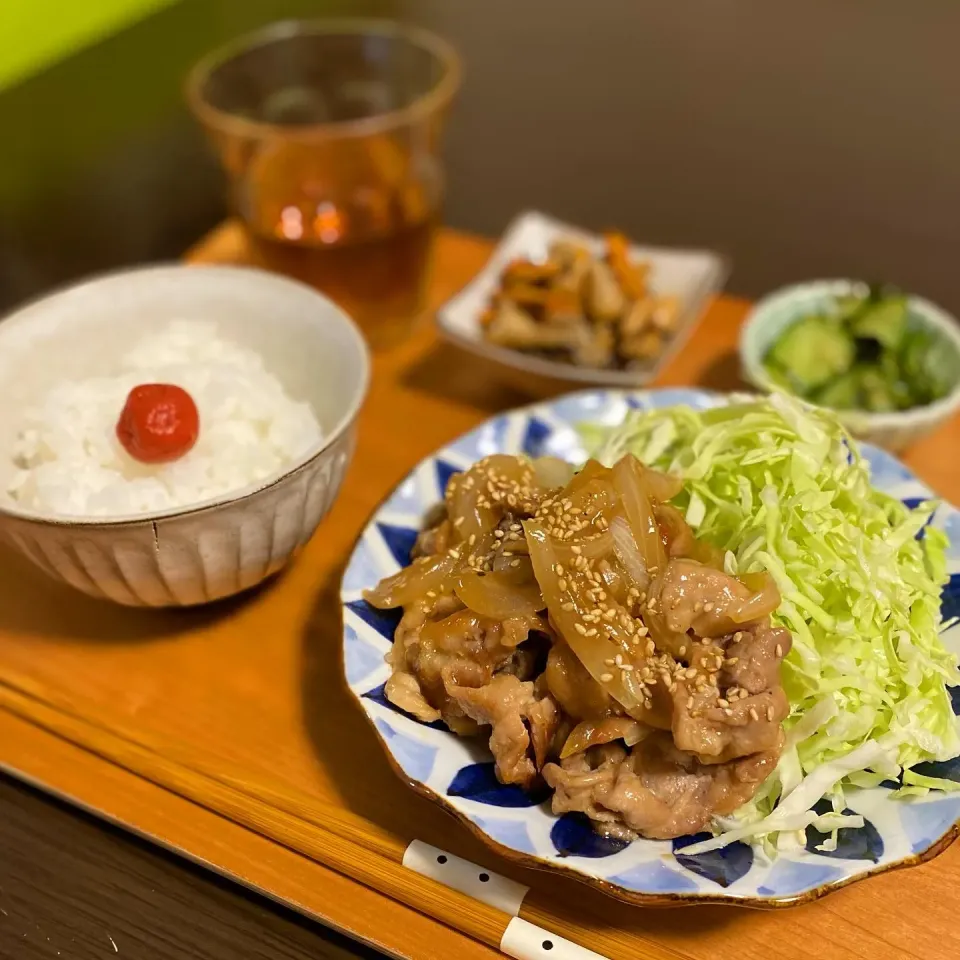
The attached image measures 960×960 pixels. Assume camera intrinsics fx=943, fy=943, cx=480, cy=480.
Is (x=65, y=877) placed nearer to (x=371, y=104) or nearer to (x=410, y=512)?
(x=410, y=512)

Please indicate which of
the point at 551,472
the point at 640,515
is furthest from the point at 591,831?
the point at 551,472

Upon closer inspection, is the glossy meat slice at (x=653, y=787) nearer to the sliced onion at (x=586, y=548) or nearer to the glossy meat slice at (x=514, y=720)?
the glossy meat slice at (x=514, y=720)

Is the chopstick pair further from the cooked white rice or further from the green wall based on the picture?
the green wall

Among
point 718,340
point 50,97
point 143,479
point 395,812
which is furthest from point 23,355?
point 50,97

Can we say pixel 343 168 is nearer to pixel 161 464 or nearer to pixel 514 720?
pixel 161 464

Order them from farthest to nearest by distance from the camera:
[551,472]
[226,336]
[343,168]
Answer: [343,168] → [226,336] → [551,472]

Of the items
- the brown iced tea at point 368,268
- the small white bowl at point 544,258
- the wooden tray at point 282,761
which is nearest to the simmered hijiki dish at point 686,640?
the wooden tray at point 282,761

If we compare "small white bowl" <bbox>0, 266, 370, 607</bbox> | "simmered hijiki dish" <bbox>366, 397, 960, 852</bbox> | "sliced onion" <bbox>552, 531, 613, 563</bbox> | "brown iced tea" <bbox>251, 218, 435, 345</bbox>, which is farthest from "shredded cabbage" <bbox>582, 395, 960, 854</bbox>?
"brown iced tea" <bbox>251, 218, 435, 345</bbox>
